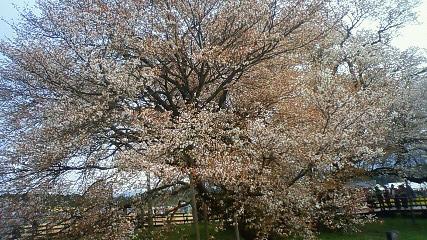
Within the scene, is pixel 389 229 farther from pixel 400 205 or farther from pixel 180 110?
pixel 180 110

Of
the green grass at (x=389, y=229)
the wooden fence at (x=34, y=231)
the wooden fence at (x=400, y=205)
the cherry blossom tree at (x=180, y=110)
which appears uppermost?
the cherry blossom tree at (x=180, y=110)

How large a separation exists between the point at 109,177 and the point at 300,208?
4.65 m

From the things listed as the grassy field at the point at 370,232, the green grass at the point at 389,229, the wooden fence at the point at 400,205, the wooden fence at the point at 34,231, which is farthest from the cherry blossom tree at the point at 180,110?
the wooden fence at the point at 400,205

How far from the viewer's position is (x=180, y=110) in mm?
11086

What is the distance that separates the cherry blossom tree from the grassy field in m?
1.50

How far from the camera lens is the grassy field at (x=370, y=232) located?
12586mm

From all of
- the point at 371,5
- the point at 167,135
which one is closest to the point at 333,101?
the point at 167,135

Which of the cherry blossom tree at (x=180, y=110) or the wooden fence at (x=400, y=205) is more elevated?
the cherry blossom tree at (x=180, y=110)

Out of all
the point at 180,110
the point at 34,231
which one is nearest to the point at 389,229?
the point at 180,110

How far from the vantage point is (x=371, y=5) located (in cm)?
2158

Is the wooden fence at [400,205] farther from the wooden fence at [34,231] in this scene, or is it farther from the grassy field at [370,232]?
the wooden fence at [34,231]

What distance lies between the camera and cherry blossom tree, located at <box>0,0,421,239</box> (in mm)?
10000

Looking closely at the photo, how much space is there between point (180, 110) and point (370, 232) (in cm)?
960

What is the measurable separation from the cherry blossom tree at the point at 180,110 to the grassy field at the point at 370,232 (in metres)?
1.50
